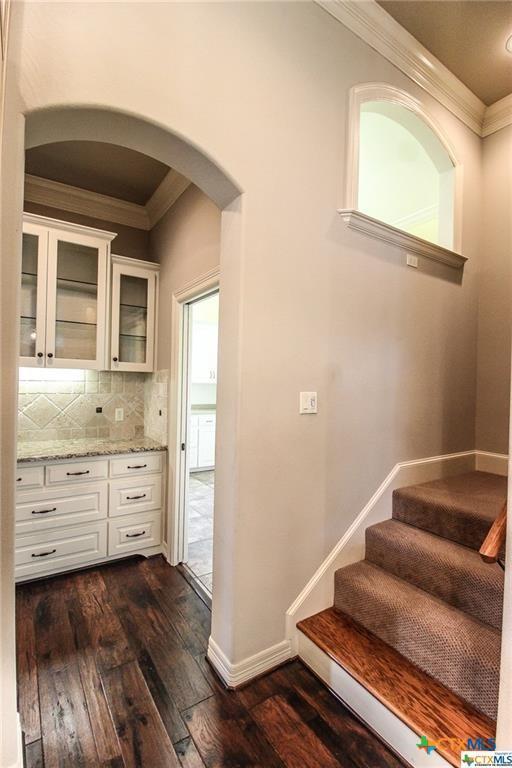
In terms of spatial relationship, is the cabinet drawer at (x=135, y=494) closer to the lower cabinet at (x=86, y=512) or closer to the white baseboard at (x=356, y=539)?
the lower cabinet at (x=86, y=512)

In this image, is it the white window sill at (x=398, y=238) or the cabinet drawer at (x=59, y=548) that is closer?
the white window sill at (x=398, y=238)

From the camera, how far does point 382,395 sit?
206cm

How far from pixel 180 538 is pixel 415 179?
3706 mm

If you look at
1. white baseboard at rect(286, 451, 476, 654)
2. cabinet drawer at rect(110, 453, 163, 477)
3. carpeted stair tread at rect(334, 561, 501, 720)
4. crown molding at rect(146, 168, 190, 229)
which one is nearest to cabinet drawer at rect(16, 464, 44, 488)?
cabinet drawer at rect(110, 453, 163, 477)

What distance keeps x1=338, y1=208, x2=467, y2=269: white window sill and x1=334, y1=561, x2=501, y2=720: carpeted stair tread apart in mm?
1951

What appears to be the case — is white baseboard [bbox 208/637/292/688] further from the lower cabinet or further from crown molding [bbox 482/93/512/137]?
crown molding [bbox 482/93/512/137]

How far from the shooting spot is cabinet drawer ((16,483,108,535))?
91.1 inches

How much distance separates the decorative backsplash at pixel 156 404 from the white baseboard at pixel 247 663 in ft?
5.16

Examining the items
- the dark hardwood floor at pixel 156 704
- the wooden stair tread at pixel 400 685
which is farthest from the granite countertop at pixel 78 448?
the wooden stair tread at pixel 400 685

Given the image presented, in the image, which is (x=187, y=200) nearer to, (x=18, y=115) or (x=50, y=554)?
(x=18, y=115)

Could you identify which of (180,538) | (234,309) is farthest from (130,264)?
(180,538)

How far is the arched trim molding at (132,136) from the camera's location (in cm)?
116

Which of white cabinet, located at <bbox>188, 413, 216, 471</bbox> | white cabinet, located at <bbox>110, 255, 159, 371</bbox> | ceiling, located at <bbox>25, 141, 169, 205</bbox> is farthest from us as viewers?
white cabinet, located at <bbox>188, 413, 216, 471</bbox>

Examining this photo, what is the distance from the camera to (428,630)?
4.70 feet
